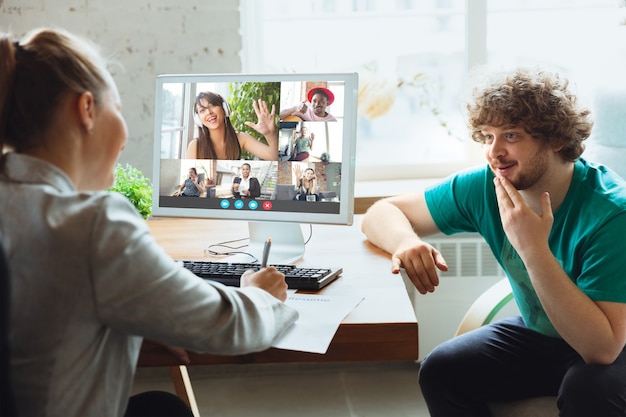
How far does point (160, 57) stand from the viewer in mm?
2896

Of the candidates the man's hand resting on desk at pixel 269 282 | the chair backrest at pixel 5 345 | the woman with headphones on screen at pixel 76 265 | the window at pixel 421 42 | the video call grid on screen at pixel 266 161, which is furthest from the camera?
the window at pixel 421 42

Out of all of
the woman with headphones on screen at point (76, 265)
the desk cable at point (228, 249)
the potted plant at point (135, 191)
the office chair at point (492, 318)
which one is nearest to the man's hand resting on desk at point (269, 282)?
the woman with headphones on screen at point (76, 265)

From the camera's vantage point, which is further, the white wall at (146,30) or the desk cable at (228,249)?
the white wall at (146,30)

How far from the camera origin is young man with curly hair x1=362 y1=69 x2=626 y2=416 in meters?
1.54

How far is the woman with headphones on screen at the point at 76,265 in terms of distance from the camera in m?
1.01

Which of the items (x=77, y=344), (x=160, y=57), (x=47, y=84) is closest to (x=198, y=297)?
(x=77, y=344)

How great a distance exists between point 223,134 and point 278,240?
29cm

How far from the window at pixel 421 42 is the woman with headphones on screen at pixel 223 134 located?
1.20m

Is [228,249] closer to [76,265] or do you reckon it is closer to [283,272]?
[283,272]

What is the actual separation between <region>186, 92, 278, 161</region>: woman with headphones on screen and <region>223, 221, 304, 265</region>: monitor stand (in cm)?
18

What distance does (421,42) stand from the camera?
3.06m

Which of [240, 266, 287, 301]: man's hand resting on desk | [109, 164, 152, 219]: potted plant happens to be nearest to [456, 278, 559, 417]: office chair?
[240, 266, 287, 301]: man's hand resting on desk

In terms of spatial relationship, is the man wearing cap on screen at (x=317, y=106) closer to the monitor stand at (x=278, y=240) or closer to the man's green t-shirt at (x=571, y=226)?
the monitor stand at (x=278, y=240)

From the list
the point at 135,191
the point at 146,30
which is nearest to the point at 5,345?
the point at 135,191
